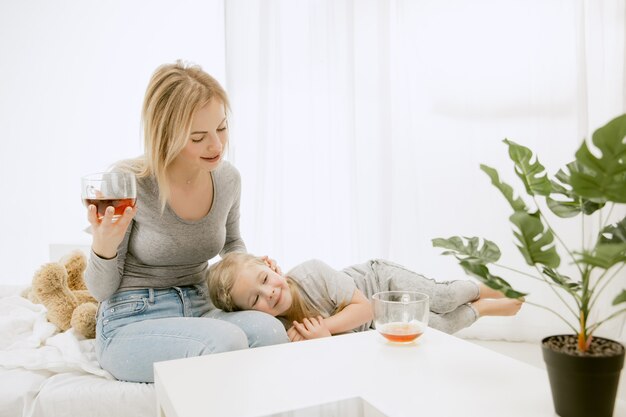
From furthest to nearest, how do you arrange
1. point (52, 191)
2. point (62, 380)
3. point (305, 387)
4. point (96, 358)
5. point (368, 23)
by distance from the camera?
point (52, 191), point (368, 23), point (96, 358), point (62, 380), point (305, 387)

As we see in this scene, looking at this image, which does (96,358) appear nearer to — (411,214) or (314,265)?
(314,265)

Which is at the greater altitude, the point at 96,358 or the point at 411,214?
the point at 411,214

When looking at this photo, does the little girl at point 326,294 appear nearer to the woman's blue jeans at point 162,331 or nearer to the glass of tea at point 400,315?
the woman's blue jeans at point 162,331

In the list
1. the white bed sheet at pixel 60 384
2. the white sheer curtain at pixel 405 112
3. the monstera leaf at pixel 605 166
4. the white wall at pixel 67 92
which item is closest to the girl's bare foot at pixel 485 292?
the white sheer curtain at pixel 405 112

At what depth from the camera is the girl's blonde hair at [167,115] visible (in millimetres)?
1959

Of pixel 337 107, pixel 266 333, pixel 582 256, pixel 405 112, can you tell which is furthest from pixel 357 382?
pixel 337 107

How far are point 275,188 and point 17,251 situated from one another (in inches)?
70.9

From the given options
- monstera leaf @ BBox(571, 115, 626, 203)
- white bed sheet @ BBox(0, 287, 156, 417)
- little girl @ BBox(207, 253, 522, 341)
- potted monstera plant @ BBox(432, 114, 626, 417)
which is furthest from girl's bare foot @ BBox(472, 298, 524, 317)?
monstera leaf @ BBox(571, 115, 626, 203)

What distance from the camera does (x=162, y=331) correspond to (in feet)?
5.82

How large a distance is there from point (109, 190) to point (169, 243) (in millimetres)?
464

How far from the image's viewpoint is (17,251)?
4.20 m

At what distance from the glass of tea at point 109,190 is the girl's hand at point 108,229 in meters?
0.02

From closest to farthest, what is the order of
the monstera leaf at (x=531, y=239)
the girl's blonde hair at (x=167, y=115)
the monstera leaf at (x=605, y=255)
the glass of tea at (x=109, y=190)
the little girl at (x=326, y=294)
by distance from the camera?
the monstera leaf at (x=605, y=255), the monstera leaf at (x=531, y=239), the glass of tea at (x=109, y=190), the girl's blonde hair at (x=167, y=115), the little girl at (x=326, y=294)

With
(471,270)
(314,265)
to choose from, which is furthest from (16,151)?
(471,270)
